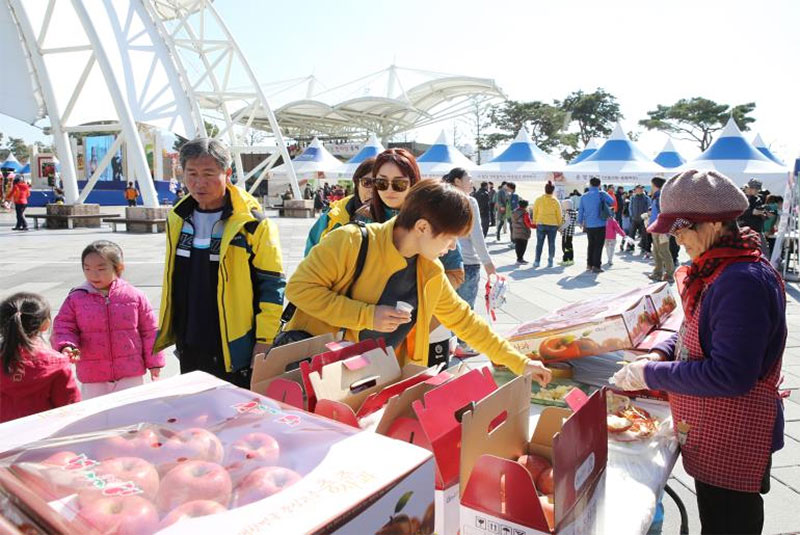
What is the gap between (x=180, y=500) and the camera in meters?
0.90

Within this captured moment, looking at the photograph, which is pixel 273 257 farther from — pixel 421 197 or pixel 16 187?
pixel 16 187

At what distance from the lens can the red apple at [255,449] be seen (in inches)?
40.5

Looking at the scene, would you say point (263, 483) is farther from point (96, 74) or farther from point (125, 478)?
point (96, 74)

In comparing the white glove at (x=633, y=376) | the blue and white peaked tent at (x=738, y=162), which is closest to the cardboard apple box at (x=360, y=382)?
the white glove at (x=633, y=376)

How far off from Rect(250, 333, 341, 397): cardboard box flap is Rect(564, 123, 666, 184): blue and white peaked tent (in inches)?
720

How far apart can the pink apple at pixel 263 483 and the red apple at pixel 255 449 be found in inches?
1.7

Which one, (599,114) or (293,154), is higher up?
(599,114)

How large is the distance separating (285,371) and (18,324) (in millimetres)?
1578

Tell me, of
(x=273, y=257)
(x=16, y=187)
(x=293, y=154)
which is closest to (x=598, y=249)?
(x=273, y=257)

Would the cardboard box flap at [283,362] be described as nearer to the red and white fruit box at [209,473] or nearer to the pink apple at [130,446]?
the red and white fruit box at [209,473]

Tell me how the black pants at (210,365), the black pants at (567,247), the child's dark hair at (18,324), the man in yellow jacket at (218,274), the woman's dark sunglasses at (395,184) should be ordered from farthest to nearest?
1. the black pants at (567,247)
2. the woman's dark sunglasses at (395,184)
3. the black pants at (210,365)
4. the man in yellow jacket at (218,274)
5. the child's dark hair at (18,324)

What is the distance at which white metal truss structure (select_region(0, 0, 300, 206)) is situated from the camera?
17.2 metres

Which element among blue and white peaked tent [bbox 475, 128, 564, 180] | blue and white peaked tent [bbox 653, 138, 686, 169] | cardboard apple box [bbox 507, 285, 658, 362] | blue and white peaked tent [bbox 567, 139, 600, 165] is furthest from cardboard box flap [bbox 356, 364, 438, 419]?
blue and white peaked tent [bbox 653, 138, 686, 169]

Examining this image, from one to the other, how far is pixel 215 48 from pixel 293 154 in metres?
34.3
